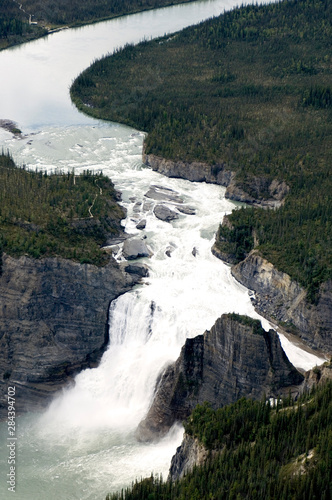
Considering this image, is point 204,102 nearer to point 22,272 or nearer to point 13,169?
point 13,169

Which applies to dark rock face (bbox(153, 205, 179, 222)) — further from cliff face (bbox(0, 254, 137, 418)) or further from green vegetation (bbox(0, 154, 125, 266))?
cliff face (bbox(0, 254, 137, 418))

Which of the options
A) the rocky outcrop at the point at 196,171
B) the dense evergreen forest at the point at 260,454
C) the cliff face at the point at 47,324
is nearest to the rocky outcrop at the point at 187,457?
the dense evergreen forest at the point at 260,454

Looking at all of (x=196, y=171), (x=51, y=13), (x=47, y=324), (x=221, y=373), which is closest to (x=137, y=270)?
(x=47, y=324)

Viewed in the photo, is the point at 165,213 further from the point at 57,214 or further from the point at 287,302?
the point at 287,302

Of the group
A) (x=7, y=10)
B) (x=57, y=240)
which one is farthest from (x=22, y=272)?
(x=7, y=10)

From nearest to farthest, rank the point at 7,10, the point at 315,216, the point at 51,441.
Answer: the point at 51,441
the point at 315,216
the point at 7,10

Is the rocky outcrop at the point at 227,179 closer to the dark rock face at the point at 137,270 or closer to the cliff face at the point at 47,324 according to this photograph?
the dark rock face at the point at 137,270
